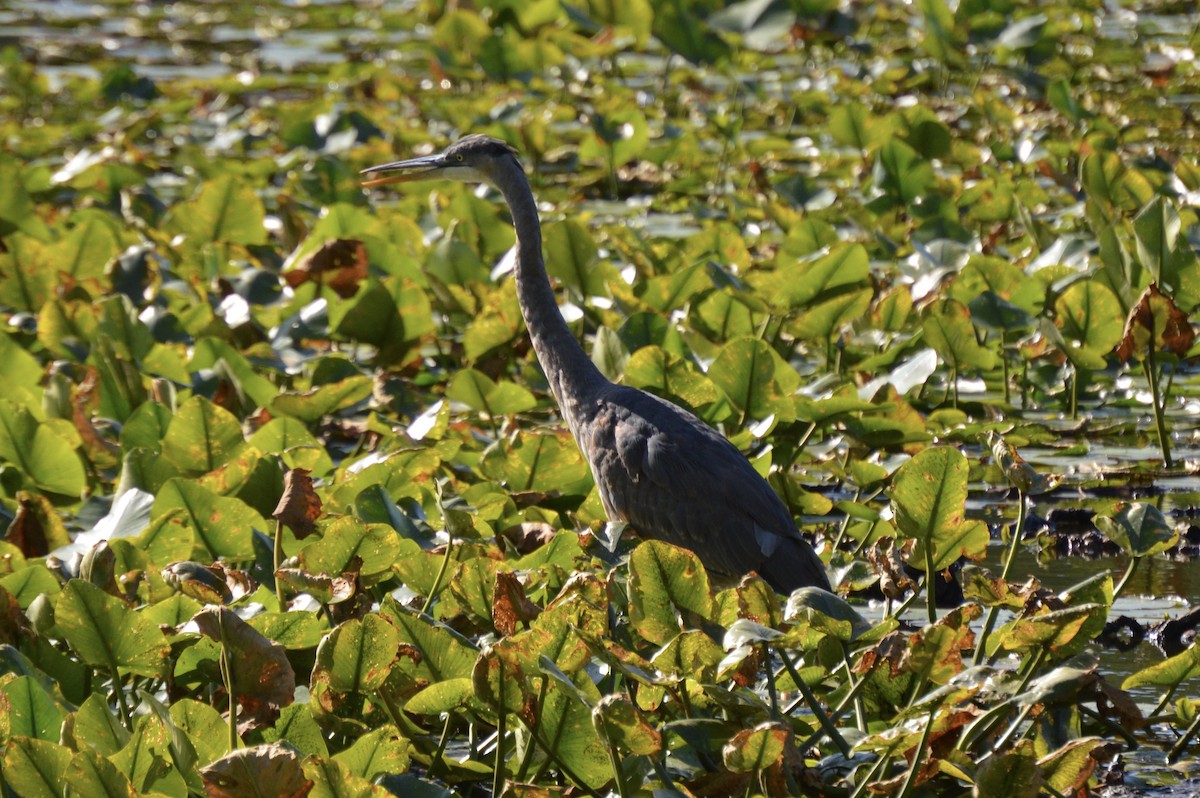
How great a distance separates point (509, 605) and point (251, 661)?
1.36 feet

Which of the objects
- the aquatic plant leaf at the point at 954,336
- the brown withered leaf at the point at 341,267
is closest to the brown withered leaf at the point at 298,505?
the aquatic plant leaf at the point at 954,336

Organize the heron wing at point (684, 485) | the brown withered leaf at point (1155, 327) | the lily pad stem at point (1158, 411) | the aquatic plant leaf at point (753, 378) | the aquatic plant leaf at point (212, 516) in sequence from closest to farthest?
1. the aquatic plant leaf at point (212, 516)
2. the heron wing at point (684, 485)
3. the aquatic plant leaf at point (753, 378)
4. the brown withered leaf at point (1155, 327)
5. the lily pad stem at point (1158, 411)

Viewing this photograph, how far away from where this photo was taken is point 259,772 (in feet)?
7.11

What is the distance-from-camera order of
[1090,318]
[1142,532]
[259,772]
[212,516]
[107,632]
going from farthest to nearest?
1. [1090,318]
2. [212,516]
3. [1142,532]
4. [107,632]
5. [259,772]

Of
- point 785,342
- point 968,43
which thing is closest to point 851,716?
point 785,342

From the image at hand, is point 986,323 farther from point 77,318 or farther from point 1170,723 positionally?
point 77,318

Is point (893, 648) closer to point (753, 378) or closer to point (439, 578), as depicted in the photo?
point (439, 578)

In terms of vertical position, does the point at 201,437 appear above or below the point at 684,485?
above

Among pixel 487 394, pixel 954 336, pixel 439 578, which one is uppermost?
pixel 439 578

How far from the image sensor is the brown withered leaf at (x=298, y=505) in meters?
3.08

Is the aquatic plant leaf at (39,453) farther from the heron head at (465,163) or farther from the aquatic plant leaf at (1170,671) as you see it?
the aquatic plant leaf at (1170,671)

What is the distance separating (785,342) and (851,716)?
8.63ft

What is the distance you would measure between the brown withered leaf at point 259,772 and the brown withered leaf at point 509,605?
53cm

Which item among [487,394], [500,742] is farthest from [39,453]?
[500,742]
